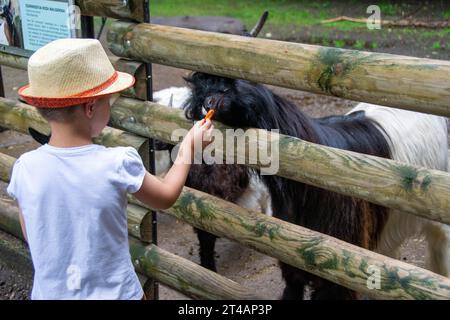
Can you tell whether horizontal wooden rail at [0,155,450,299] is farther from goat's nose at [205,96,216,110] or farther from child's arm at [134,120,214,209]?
child's arm at [134,120,214,209]

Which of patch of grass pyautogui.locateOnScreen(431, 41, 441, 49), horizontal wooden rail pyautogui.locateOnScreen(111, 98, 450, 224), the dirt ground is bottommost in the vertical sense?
the dirt ground

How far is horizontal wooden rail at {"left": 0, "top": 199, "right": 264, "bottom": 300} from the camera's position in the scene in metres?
3.24

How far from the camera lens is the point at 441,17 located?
51.4ft

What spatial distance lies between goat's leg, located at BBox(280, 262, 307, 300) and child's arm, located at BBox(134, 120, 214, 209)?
5.15ft

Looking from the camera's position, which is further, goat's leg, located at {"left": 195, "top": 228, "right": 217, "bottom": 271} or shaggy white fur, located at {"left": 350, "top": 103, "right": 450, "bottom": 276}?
goat's leg, located at {"left": 195, "top": 228, "right": 217, "bottom": 271}

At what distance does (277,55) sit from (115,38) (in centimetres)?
110

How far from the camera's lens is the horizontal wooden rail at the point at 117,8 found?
332 centimetres

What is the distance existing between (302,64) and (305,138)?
61cm

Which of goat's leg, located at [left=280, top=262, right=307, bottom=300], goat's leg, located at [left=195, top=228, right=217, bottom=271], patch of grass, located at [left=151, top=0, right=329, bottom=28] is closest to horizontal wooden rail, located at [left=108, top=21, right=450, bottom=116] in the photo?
goat's leg, located at [left=280, top=262, right=307, bottom=300]

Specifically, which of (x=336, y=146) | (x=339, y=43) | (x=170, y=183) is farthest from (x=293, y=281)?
(x=339, y=43)

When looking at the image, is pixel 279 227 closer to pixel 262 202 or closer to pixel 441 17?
pixel 262 202

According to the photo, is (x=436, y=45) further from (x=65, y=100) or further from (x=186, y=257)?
(x=65, y=100)

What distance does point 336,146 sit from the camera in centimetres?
341

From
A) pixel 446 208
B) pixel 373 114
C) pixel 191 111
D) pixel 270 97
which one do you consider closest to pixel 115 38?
pixel 191 111
